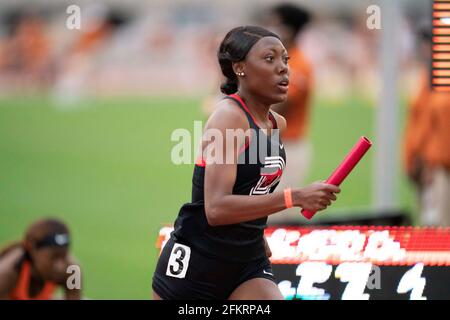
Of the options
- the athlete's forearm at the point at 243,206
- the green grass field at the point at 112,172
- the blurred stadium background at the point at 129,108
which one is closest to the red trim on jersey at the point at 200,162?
the athlete's forearm at the point at 243,206

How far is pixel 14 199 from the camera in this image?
54.9ft

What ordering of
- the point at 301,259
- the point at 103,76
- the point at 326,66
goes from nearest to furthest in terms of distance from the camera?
the point at 301,259, the point at 326,66, the point at 103,76

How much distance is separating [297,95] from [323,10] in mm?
21373

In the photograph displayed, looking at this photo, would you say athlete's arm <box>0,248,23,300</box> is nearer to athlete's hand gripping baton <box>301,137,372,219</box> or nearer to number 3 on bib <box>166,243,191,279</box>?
number 3 on bib <box>166,243,191,279</box>

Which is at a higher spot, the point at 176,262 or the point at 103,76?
the point at 103,76

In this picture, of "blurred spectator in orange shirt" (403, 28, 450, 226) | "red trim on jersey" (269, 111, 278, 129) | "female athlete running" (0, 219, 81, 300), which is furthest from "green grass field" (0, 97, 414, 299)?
"red trim on jersey" (269, 111, 278, 129)

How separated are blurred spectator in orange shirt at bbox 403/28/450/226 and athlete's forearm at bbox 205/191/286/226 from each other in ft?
17.3

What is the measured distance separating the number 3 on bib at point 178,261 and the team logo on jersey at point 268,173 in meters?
0.47

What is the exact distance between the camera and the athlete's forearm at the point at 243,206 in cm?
556

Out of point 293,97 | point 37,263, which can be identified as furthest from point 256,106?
point 293,97

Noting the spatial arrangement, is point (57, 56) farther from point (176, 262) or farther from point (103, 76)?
point (176, 262)

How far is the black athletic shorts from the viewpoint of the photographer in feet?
19.3

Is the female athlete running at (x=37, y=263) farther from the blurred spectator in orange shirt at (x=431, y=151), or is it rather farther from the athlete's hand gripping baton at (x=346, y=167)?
the blurred spectator in orange shirt at (x=431, y=151)

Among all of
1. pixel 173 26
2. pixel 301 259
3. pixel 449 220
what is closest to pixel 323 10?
pixel 173 26
